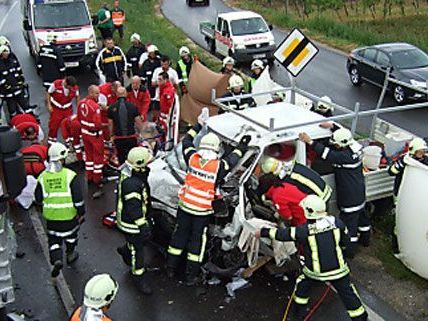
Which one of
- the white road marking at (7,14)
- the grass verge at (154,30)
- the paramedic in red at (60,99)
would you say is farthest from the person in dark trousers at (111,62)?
the white road marking at (7,14)

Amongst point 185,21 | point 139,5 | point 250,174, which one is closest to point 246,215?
point 250,174

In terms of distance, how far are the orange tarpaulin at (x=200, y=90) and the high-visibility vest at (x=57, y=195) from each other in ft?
15.7

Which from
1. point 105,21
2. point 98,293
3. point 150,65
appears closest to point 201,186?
point 98,293

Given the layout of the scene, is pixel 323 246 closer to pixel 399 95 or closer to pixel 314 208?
pixel 314 208

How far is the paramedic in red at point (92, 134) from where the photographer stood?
381 inches

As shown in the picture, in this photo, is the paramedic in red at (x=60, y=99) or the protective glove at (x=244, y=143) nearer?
the protective glove at (x=244, y=143)

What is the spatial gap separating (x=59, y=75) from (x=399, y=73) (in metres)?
8.58

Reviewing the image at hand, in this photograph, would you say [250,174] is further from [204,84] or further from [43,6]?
[43,6]

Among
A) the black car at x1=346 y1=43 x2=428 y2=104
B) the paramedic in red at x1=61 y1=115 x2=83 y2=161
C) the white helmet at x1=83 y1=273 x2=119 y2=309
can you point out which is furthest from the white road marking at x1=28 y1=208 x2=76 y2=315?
the black car at x1=346 y1=43 x2=428 y2=104

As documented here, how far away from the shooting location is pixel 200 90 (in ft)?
38.9

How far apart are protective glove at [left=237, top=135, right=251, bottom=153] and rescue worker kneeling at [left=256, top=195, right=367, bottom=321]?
1.40 meters

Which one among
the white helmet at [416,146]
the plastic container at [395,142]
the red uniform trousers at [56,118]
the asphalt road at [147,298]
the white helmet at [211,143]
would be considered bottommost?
the asphalt road at [147,298]

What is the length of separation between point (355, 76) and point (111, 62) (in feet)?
25.8

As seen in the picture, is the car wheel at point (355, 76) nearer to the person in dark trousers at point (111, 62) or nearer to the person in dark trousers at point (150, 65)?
the person in dark trousers at point (150, 65)
